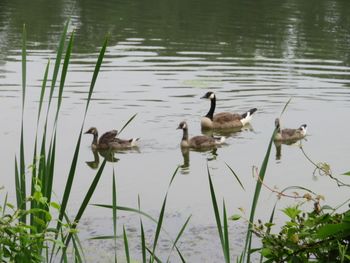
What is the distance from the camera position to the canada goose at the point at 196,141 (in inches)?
489

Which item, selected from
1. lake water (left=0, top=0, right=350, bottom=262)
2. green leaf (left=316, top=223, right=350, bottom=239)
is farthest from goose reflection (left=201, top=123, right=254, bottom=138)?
green leaf (left=316, top=223, right=350, bottom=239)

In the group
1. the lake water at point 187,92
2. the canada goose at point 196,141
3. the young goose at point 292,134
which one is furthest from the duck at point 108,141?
the young goose at point 292,134

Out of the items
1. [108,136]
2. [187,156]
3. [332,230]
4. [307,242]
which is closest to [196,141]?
[187,156]

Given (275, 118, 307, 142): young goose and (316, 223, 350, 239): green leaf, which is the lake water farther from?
(316, 223, 350, 239): green leaf

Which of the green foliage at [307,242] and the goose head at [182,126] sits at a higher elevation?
the green foliage at [307,242]

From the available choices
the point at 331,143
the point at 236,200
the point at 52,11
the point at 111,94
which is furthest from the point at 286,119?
the point at 52,11

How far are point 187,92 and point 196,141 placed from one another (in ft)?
11.0

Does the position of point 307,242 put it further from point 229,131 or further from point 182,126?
point 229,131

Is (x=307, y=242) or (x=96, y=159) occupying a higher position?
(x=307, y=242)

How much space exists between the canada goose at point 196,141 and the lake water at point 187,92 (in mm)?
171

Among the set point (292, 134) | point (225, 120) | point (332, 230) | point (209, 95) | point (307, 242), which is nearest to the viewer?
point (332, 230)

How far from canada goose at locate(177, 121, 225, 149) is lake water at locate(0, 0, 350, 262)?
0.17 m

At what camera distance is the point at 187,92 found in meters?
15.7

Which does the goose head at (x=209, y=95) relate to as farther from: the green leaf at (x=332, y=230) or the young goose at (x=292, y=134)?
the green leaf at (x=332, y=230)
